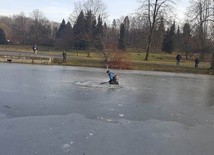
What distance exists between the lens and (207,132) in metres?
13.2

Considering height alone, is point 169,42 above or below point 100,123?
above

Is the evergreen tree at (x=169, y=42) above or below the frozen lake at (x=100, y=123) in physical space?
above

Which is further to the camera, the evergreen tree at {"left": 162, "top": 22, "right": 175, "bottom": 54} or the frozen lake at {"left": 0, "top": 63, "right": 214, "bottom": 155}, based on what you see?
the evergreen tree at {"left": 162, "top": 22, "right": 175, "bottom": 54}

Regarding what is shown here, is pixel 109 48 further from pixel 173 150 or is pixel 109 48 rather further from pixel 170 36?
pixel 170 36

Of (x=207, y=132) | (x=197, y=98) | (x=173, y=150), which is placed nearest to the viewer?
(x=173, y=150)

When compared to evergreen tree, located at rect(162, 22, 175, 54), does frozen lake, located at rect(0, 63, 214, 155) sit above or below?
below

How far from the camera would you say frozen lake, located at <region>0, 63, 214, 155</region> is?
1039cm

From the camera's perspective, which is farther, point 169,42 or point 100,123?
point 169,42

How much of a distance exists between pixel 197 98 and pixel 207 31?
62.0 m

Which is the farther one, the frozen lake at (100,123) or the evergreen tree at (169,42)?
the evergreen tree at (169,42)

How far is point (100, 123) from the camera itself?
13461 mm

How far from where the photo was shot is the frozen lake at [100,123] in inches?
409

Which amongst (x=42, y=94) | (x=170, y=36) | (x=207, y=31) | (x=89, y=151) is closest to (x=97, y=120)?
(x=89, y=151)

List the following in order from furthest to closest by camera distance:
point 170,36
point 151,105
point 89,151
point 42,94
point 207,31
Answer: point 170,36 < point 207,31 < point 42,94 < point 151,105 < point 89,151
